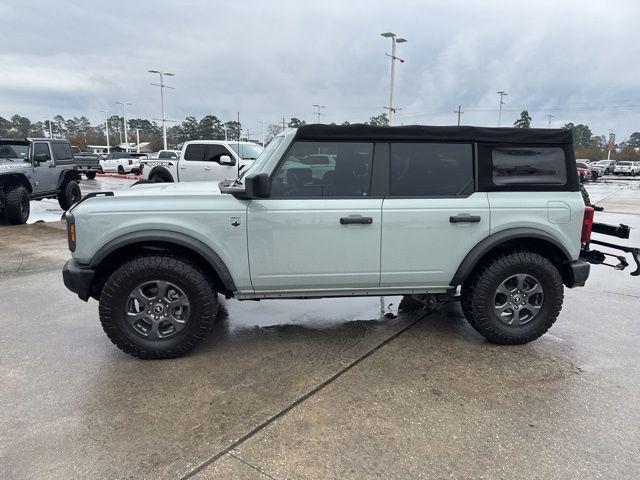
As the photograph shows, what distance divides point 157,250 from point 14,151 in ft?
30.5

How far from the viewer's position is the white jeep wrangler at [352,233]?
348 centimetres

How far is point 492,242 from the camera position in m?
3.71

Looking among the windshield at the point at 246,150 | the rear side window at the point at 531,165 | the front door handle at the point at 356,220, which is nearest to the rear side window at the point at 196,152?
the windshield at the point at 246,150

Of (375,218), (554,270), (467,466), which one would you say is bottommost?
(467,466)

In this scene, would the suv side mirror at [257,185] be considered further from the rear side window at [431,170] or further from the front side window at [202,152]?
the front side window at [202,152]

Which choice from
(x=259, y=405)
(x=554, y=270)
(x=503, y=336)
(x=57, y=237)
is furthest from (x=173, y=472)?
(x=57, y=237)

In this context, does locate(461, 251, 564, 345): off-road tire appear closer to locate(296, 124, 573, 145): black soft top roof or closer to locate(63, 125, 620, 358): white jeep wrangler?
locate(63, 125, 620, 358): white jeep wrangler

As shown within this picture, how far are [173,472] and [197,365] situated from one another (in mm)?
1206

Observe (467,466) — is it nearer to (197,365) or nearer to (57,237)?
(197,365)

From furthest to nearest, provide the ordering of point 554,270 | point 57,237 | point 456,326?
1. point 57,237
2. point 456,326
3. point 554,270

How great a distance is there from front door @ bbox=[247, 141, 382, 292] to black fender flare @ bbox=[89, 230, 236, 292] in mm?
301

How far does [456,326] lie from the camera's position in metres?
4.38

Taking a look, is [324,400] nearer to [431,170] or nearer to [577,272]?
[431,170]

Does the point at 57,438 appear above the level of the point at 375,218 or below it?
below
